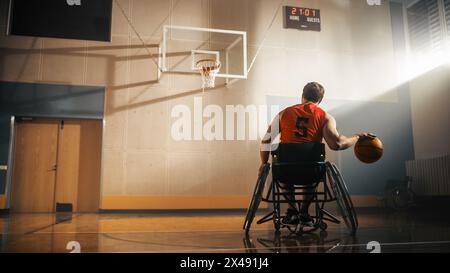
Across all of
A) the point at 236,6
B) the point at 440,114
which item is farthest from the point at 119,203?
the point at 440,114

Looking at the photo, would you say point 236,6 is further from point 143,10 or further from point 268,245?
point 268,245

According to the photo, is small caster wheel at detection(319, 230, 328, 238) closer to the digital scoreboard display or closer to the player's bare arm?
the player's bare arm

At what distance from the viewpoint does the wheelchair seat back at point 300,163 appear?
337 centimetres

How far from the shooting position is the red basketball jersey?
3.51 m

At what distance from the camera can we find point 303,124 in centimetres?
353

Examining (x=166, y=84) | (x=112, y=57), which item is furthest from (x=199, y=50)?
(x=112, y=57)

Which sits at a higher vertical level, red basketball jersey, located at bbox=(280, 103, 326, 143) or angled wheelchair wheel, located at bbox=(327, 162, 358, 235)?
red basketball jersey, located at bbox=(280, 103, 326, 143)

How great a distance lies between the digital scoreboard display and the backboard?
4.46 feet

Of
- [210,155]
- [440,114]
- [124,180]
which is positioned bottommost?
[124,180]

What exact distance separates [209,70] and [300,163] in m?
4.48

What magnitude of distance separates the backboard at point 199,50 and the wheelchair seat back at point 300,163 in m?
A: 4.90

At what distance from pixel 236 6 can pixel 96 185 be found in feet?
Answer: 16.8

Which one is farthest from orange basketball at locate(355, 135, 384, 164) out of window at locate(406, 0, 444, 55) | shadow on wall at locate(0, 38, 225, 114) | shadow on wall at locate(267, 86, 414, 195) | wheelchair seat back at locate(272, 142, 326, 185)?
window at locate(406, 0, 444, 55)

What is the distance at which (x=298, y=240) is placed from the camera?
3156 mm
